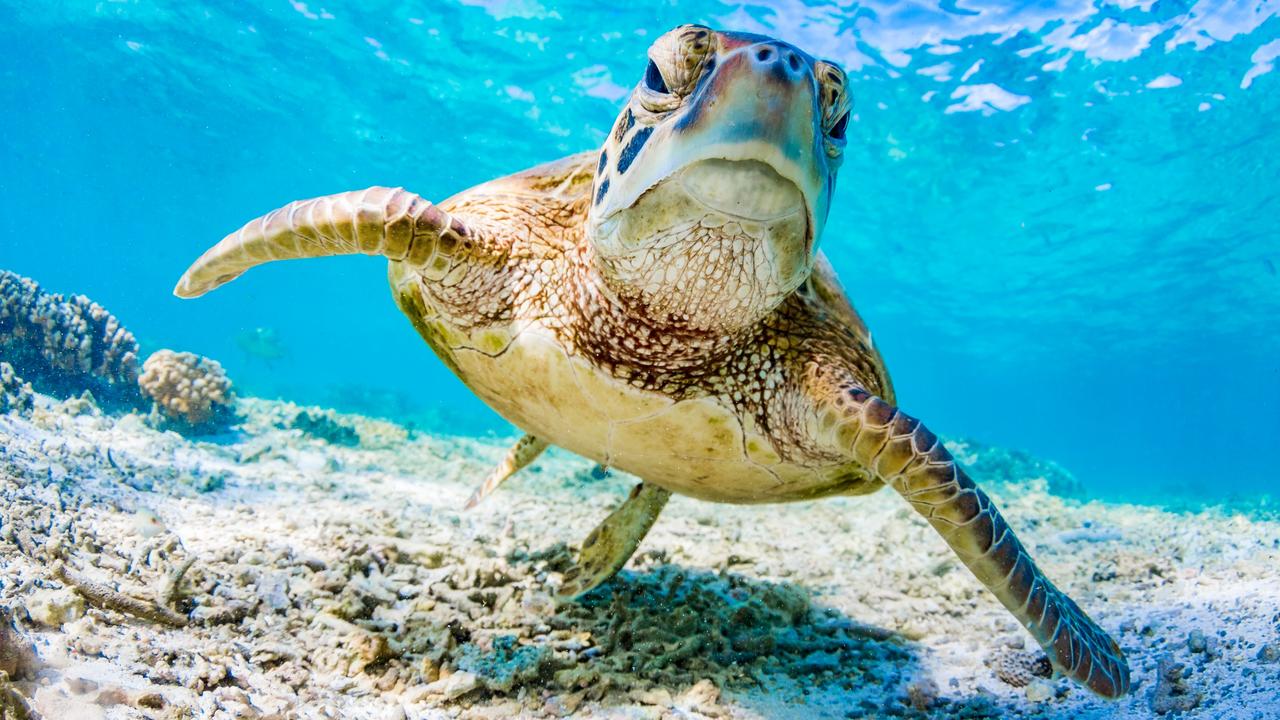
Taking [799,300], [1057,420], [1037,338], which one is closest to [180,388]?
[799,300]

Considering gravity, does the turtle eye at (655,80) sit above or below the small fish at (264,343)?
below

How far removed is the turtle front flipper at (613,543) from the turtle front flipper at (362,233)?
67.6 inches

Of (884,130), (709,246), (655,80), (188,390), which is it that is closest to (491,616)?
(709,246)

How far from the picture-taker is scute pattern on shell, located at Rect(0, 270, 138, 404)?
23.6 feet

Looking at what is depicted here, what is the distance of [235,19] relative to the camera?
62.8ft

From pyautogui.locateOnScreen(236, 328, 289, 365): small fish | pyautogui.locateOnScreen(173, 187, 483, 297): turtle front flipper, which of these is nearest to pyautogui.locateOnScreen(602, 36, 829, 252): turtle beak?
pyautogui.locateOnScreen(173, 187, 483, 297): turtle front flipper

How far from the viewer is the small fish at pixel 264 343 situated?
75.9ft

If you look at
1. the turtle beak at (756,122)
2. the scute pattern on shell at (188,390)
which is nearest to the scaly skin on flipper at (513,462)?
the turtle beak at (756,122)

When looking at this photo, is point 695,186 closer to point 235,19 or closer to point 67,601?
point 67,601

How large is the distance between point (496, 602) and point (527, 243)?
1.73m

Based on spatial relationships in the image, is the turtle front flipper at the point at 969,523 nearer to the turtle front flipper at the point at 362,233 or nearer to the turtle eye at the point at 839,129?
the turtle eye at the point at 839,129

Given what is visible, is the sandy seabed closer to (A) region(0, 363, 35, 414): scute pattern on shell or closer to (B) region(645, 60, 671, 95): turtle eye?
(A) region(0, 363, 35, 414): scute pattern on shell

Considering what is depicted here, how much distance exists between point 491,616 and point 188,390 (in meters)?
6.61

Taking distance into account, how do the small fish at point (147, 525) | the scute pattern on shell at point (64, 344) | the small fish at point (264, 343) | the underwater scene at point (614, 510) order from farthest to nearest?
the small fish at point (264, 343), the scute pattern on shell at point (64, 344), the small fish at point (147, 525), the underwater scene at point (614, 510)
